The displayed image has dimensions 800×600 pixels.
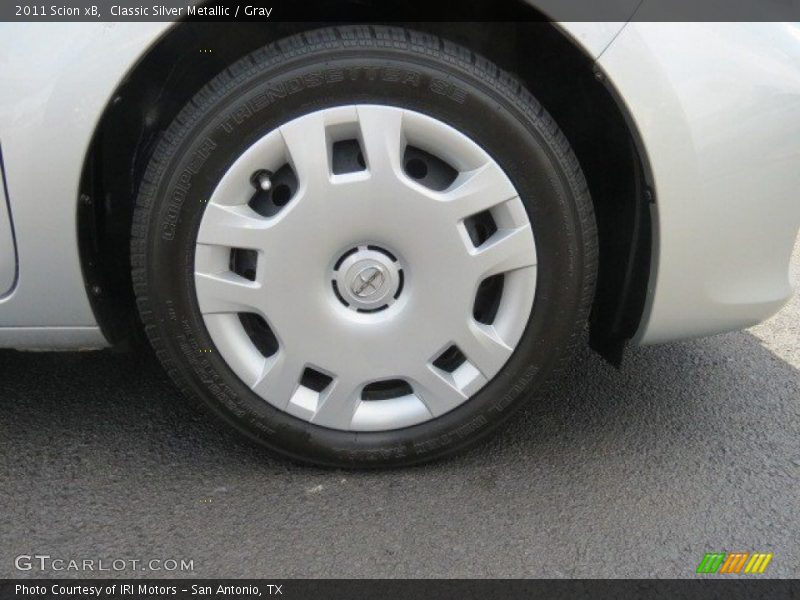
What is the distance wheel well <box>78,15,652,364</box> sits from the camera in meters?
1.75

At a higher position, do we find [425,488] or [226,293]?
[226,293]

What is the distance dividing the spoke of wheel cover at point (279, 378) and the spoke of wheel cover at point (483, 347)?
357mm

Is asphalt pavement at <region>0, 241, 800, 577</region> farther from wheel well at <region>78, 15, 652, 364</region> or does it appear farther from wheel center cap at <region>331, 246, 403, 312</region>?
wheel center cap at <region>331, 246, 403, 312</region>

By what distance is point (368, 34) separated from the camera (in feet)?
5.49

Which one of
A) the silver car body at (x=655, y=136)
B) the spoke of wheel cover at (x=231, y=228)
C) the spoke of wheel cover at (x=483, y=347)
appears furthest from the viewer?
the spoke of wheel cover at (x=483, y=347)

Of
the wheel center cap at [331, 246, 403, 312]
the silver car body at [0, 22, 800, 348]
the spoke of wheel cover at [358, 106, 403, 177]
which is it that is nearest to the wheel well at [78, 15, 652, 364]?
the silver car body at [0, 22, 800, 348]

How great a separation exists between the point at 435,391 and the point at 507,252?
0.35 metres

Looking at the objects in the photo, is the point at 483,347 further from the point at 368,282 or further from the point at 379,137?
the point at 379,137

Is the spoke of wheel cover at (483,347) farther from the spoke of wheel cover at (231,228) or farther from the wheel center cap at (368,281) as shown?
the spoke of wheel cover at (231,228)

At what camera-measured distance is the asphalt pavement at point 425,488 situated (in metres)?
1.67

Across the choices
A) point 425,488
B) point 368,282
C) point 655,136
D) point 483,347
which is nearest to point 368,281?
point 368,282

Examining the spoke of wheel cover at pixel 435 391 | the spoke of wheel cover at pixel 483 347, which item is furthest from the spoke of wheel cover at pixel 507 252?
the spoke of wheel cover at pixel 435 391

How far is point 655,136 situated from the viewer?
5.42 ft

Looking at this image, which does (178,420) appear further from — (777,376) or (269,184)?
(777,376)
